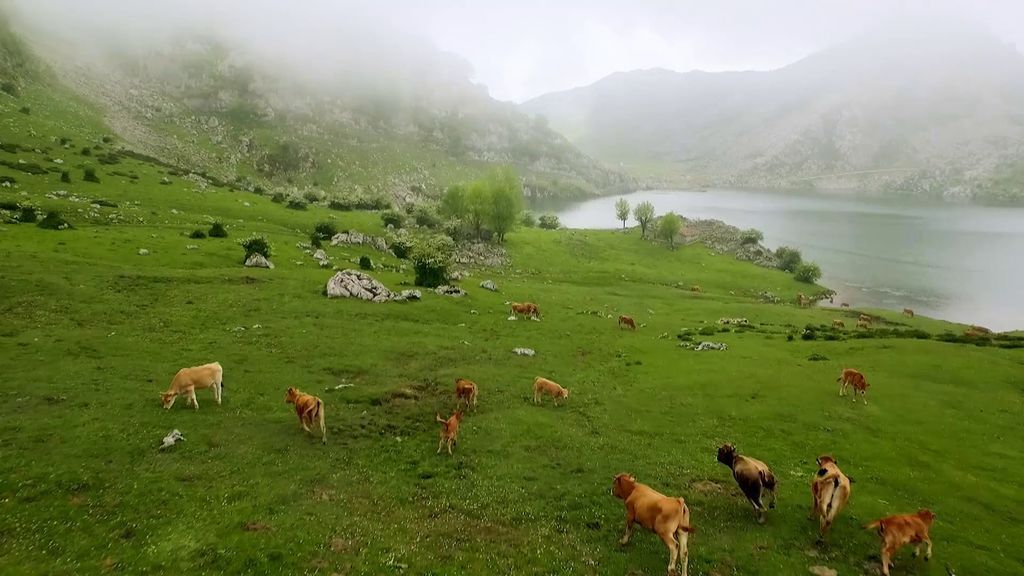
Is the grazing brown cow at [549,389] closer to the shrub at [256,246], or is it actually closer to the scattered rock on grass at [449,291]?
the scattered rock on grass at [449,291]

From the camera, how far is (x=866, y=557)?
50.1 ft

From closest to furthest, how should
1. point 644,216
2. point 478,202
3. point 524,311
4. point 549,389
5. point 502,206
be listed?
point 549,389 → point 524,311 → point 478,202 → point 502,206 → point 644,216

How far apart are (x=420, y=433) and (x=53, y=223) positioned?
51.5m

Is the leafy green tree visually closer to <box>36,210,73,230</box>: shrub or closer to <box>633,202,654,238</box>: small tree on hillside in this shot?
<box>633,202,654,238</box>: small tree on hillside

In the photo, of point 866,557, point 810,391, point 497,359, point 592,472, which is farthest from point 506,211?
point 866,557

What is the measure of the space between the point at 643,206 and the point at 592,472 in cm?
11163

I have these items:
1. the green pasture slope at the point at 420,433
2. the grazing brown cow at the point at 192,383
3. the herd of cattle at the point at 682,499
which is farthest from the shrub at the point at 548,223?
the grazing brown cow at the point at 192,383

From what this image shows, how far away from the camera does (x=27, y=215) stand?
52000mm

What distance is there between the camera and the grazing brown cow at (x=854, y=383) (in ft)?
100

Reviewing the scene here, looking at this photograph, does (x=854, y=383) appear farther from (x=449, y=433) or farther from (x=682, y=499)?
(x=449, y=433)

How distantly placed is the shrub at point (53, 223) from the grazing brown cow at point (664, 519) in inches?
2414

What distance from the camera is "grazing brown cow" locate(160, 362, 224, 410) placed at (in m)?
22.8

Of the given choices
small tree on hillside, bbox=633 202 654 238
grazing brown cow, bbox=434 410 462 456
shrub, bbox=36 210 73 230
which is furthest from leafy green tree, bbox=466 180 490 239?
grazing brown cow, bbox=434 410 462 456

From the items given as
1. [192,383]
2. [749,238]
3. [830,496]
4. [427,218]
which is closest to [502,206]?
[427,218]
